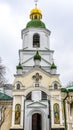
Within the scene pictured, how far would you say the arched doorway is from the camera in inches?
1097

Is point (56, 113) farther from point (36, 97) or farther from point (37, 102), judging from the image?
point (36, 97)

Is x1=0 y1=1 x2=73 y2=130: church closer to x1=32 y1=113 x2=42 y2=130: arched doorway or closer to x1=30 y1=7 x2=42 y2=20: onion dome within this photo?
x1=32 y1=113 x2=42 y2=130: arched doorway

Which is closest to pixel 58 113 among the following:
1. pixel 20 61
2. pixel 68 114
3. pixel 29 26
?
pixel 68 114

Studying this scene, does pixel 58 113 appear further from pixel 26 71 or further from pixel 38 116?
pixel 26 71

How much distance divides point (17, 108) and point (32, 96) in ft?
8.08

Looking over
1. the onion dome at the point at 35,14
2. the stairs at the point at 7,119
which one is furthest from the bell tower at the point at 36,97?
the onion dome at the point at 35,14

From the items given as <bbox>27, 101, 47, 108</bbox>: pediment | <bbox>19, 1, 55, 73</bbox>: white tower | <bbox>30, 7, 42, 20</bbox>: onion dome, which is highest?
<bbox>30, 7, 42, 20</bbox>: onion dome

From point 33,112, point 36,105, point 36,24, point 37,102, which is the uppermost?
point 36,24

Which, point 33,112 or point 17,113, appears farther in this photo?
point 33,112

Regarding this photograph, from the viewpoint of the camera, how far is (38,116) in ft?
94.0

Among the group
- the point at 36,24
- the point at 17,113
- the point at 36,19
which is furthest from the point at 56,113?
the point at 36,19

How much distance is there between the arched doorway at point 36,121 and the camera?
27.9 metres

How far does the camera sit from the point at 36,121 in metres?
28.4

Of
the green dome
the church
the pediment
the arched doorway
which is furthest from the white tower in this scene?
the arched doorway
